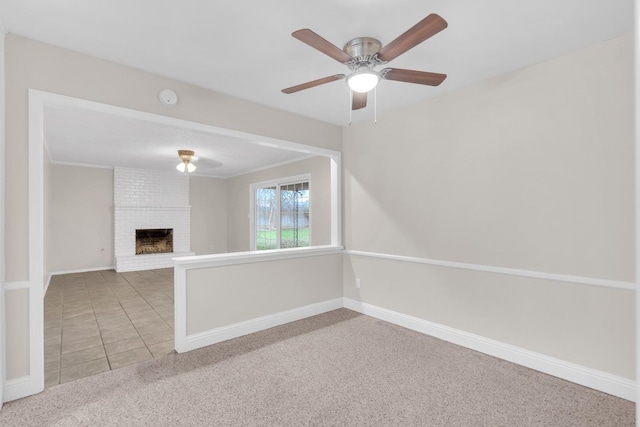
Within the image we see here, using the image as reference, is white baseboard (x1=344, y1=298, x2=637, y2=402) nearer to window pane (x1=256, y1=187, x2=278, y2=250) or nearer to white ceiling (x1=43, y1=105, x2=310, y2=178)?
white ceiling (x1=43, y1=105, x2=310, y2=178)

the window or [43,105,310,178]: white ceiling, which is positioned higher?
[43,105,310,178]: white ceiling

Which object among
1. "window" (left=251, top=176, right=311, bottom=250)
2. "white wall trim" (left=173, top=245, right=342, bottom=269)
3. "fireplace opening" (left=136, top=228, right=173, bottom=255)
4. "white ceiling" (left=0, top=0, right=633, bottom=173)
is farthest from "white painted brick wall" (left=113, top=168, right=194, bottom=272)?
"white ceiling" (left=0, top=0, right=633, bottom=173)

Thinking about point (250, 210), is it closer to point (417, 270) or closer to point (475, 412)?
point (417, 270)

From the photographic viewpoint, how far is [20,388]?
211 cm

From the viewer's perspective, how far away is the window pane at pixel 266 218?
6.85 metres

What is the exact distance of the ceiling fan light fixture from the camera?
205 centimetres

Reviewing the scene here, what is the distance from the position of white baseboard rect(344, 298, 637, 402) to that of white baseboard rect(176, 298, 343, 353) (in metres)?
0.73

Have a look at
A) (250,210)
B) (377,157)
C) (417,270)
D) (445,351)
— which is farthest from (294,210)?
(445,351)

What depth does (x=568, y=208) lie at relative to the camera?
2.35 meters

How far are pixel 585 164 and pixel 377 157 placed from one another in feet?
6.47

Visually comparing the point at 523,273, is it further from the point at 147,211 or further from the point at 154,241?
the point at 154,241

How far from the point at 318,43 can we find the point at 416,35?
1.75 ft

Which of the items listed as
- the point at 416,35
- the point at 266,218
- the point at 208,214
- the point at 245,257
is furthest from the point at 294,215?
the point at 416,35

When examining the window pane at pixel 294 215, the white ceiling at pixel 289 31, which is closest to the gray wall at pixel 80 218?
the window pane at pixel 294 215
